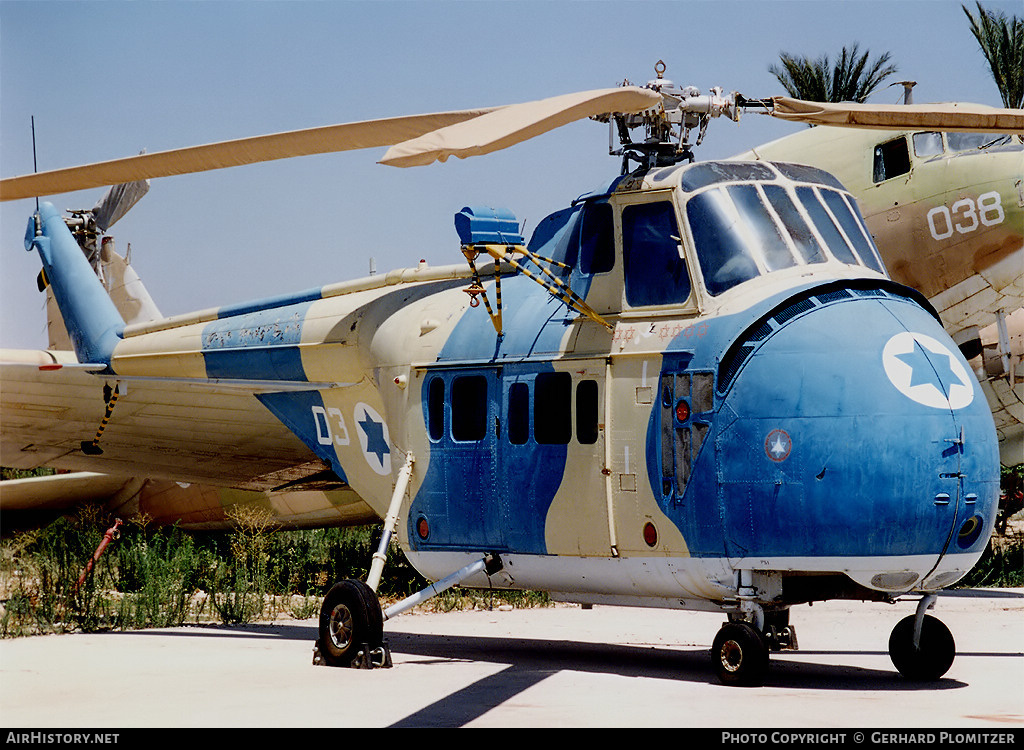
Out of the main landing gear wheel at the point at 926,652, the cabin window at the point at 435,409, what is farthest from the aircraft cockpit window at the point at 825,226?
the cabin window at the point at 435,409

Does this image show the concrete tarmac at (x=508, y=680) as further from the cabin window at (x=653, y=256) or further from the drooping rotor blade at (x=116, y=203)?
the drooping rotor blade at (x=116, y=203)

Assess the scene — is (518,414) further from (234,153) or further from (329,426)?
(234,153)

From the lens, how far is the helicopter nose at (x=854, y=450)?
27.8ft

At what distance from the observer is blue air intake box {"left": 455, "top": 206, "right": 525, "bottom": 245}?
383 inches

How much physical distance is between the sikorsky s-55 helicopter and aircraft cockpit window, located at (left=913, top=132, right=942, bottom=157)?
447cm

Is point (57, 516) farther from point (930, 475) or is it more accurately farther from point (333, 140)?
point (930, 475)

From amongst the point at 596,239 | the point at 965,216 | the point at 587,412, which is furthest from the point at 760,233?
the point at 965,216

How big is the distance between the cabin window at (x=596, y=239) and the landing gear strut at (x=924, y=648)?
3509 millimetres

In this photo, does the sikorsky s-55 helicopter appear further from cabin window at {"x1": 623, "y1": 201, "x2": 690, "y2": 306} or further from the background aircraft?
the background aircraft

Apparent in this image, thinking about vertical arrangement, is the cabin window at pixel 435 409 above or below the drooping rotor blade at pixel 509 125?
below

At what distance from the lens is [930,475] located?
848 centimetres

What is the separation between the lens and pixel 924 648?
955cm

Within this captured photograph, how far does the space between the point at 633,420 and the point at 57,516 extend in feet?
45.4

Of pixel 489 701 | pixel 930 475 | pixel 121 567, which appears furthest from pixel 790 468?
pixel 121 567
